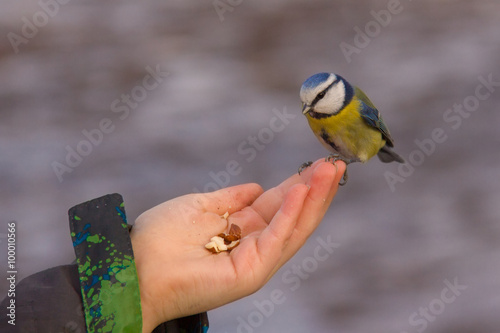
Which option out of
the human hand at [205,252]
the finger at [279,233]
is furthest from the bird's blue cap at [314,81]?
the finger at [279,233]

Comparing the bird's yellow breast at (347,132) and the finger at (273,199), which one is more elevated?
the bird's yellow breast at (347,132)

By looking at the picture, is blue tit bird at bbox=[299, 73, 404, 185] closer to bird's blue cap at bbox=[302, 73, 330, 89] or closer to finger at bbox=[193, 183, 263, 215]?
bird's blue cap at bbox=[302, 73, 330, 89]

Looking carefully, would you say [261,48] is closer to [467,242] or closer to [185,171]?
[185,171]

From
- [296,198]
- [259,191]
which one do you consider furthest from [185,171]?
[296,198]

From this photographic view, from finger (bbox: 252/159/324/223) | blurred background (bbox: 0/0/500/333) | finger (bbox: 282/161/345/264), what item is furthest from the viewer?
blurred background (bbox: 0/0/500/333)

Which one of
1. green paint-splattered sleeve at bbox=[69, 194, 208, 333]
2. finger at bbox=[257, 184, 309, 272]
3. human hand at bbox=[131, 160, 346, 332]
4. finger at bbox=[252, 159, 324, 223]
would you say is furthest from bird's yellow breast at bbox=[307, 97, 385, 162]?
green paint-splattered sleeve at bbox=[69, 194, 208, 333]

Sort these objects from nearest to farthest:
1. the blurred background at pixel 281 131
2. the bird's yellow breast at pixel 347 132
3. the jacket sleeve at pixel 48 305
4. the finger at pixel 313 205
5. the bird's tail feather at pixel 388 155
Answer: the jacket sleeve at pixel 48 305 → the finger at pixel 313 205 → the bird's yellow breast at pixel 347 132 → the bird's tail feather at pixel 388 155 → the blurred background at pixel 281 131

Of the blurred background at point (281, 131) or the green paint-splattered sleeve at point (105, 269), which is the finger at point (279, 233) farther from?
the blurred background at point (281, 131)

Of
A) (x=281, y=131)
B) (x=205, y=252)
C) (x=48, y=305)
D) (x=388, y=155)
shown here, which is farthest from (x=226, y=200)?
(x=281, y=131)
